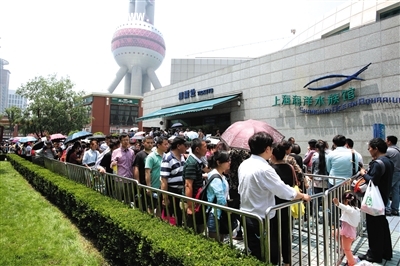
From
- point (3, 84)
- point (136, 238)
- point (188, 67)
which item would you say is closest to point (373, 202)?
point (136, 238)

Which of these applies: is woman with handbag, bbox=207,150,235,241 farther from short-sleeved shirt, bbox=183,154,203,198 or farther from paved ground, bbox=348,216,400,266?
paved ground, bbox=348,216,400,266

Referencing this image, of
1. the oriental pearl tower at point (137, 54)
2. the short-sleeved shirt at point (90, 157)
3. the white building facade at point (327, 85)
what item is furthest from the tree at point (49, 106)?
the oriental pearl tower at point (137, 54)

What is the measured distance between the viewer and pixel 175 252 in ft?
7.42

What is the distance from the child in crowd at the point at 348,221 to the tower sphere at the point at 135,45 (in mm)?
77327

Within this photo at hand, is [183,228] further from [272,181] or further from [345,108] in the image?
[345,108]

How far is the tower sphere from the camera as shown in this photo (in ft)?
243

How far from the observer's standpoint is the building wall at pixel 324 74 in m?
9.04

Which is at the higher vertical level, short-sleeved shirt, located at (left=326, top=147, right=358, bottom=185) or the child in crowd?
short-sleeved shirt, located at (left=326, top=147, right=358, bottom=185)

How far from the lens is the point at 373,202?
126 inches

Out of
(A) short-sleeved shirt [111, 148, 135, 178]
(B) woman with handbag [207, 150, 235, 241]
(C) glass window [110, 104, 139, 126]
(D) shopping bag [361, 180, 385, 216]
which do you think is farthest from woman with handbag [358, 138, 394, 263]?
(C) glass window [110, 104, 139, 126]

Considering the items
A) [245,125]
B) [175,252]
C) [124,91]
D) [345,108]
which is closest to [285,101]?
[345,108]

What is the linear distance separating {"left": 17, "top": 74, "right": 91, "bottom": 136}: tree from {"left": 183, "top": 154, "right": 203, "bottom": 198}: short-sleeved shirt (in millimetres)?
25695

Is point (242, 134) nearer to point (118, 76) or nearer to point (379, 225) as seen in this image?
point (379, 225)

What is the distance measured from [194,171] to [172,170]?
2.14ft
